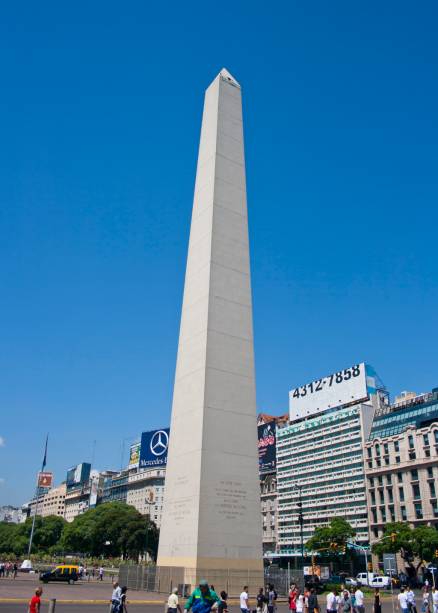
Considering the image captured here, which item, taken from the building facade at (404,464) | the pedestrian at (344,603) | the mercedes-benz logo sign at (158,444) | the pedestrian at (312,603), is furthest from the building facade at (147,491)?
the pedestrian at (312,603)

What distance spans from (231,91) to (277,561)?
282 feet

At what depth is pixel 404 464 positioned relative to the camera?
3068 inches

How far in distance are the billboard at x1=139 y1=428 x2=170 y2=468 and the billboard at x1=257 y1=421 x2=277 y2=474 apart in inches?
704

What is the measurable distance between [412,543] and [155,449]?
54738 millimetres

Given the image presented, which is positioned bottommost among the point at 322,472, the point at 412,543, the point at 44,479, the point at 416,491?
the point at 412,543

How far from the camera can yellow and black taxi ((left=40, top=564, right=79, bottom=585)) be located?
141ft

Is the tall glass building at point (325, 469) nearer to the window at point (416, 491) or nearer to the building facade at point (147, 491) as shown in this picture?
the window at point (416, 491)

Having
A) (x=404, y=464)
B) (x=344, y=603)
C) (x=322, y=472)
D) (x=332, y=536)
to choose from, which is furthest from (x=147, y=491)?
(x=344, y=603)

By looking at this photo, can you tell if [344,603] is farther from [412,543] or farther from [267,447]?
[267,447]

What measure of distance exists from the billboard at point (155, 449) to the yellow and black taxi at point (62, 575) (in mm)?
58162

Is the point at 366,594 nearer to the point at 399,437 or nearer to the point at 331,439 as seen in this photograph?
the point at 399,437

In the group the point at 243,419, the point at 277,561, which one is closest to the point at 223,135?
the point at 243,419

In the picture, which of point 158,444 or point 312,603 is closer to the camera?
point 312,603

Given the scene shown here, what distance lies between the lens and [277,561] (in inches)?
3880
